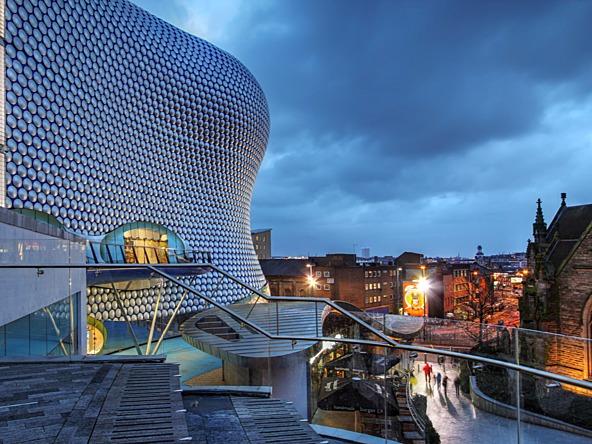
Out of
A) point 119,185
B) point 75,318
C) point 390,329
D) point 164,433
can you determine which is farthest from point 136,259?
point 119,185

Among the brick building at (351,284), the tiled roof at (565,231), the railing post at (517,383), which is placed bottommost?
the brick building at (351,284)

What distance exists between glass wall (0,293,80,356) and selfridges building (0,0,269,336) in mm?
2423

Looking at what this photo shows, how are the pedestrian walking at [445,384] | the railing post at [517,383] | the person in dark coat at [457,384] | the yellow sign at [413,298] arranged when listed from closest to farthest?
the railing post at [517,383] < the pedestrian walking at [445,384] < the person in dark coat at [457,384] < the yellow sign at [413,298]

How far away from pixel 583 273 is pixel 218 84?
85.6 ft

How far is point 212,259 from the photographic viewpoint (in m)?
28.8

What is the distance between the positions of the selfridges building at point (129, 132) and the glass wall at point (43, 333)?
7.95 feet

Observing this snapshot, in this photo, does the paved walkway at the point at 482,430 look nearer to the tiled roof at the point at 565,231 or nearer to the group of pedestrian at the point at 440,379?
the group of pedestrian at the point at 440,379

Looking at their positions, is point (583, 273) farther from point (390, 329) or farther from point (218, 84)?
point (218, 84)

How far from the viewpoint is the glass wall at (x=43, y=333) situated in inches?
227

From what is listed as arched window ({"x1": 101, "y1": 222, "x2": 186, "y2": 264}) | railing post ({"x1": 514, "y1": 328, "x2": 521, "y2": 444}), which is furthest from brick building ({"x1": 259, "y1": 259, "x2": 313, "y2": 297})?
railing post ({"x1": 514, "y1": 328, "x2": 521, "y2": 444})

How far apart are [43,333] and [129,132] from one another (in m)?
20.7

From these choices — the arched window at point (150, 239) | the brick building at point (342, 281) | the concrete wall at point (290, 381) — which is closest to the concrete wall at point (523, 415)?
the concrete wall at point (290, 381)

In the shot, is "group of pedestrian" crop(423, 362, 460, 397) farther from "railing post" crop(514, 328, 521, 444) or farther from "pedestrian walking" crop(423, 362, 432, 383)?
"railing post" crop(514, 328, 521, 444)

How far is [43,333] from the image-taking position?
252 inches
